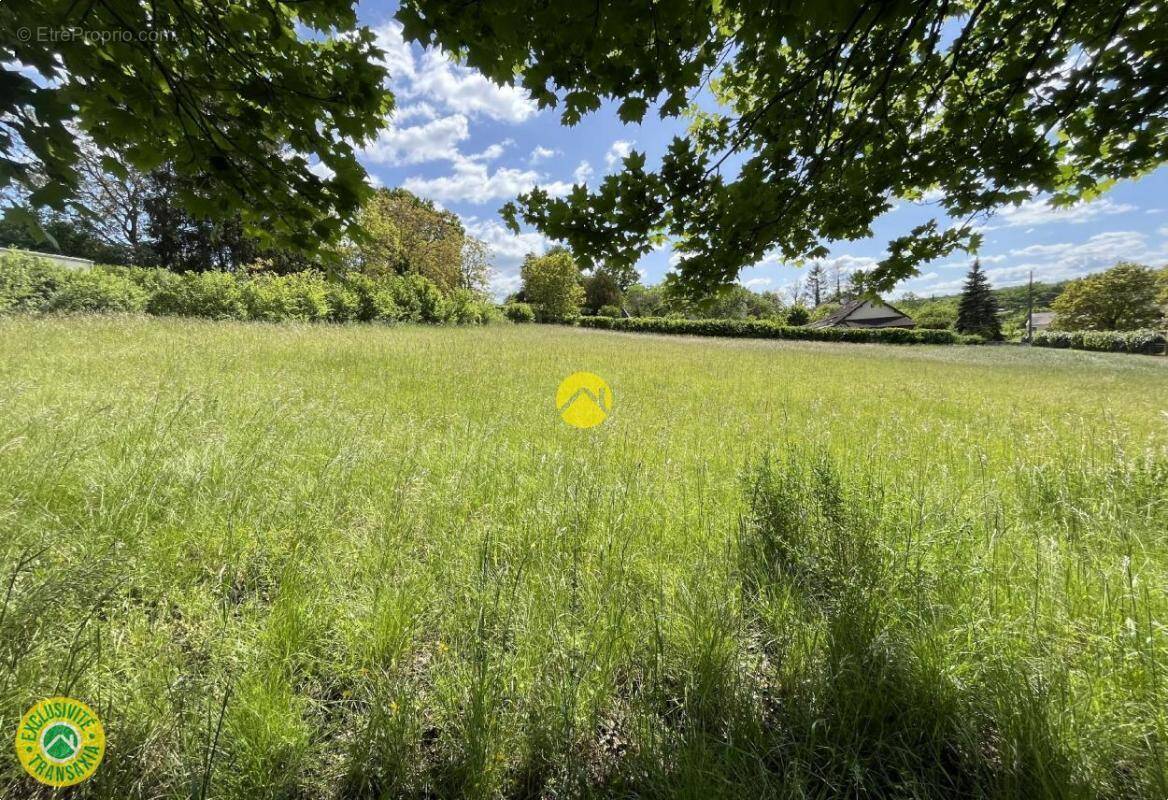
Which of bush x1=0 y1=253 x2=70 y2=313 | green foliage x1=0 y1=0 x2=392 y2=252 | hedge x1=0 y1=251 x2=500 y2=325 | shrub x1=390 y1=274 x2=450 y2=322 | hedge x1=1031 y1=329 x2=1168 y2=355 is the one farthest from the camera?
hedge x1=1031 y1=329 x2=1168 y2=355

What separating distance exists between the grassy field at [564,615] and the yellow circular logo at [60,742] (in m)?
0.05

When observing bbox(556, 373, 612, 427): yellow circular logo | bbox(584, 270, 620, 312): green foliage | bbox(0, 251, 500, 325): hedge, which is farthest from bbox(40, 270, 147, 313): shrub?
bbox(584, 270, 620, 312): green foliage

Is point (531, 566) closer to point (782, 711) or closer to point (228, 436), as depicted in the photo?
point (782, 711)

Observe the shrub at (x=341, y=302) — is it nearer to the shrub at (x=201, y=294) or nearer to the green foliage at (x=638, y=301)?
the shrub at (x=201, y=294)

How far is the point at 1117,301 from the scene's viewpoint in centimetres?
4191

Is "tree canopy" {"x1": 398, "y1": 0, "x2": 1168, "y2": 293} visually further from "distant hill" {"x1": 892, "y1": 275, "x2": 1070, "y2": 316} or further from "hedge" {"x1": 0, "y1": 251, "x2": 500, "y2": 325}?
"distant hill" {"x1": 892, "y1": 275, "x2": 1070, "y2": 316}

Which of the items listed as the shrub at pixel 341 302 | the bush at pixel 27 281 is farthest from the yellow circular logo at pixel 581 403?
the shrub at pixel 341 302

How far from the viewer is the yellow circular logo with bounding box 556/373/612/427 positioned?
17.3ft

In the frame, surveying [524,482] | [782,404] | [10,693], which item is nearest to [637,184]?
[524,482]

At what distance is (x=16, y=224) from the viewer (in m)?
1.95

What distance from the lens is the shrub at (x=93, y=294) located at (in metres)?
11.3

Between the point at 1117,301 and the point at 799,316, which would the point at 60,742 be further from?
the point at 1117,301

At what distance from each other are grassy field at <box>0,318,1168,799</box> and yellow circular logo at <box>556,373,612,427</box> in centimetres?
141

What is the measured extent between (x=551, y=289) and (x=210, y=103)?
4515 cm
